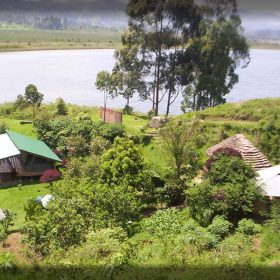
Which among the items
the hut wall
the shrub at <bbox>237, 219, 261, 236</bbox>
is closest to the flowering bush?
the hut wall

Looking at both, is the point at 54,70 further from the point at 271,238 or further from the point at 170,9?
the point at 271,238

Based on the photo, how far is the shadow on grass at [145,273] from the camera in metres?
5.63

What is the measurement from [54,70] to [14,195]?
24.1 m

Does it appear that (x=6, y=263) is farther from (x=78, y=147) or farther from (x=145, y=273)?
(x=78, y=147)

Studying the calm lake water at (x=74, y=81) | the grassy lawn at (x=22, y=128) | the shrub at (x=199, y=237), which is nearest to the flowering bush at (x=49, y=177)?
the grassy lawn at (x=22, y=128)

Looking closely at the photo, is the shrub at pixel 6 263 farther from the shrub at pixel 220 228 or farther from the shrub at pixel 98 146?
the shrub at pixel 98 146

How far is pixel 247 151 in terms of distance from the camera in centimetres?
1450

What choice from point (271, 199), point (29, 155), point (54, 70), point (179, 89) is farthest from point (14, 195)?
point (54, 70)

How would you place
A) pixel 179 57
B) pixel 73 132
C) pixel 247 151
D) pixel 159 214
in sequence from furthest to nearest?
pixel 179 57 < pixel 73 132 < pixel 247 151 < pixel 159 214

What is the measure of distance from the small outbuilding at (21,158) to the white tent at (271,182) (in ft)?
32.5

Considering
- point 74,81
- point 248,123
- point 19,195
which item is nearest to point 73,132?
point 19,195

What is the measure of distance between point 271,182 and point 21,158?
11.3 metres

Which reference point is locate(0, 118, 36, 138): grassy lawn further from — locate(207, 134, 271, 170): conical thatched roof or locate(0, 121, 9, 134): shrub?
locate(207, 134, 271, 170): conical thatched roof

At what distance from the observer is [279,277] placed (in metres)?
5.67
